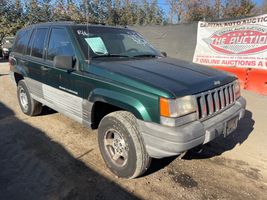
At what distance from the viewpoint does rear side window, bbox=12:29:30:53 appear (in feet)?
Answer: 18.4

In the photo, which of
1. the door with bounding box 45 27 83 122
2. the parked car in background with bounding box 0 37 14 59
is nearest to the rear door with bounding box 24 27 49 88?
the door with bounding box 45 27 83 122

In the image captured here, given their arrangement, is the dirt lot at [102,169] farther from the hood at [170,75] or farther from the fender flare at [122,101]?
the hood at [170,75]

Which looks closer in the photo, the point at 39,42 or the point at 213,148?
the point at 213,148

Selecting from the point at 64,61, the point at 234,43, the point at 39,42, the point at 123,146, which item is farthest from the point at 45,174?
the point at 234,43

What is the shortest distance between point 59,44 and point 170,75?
6.65 ft

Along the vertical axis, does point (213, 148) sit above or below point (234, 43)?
below

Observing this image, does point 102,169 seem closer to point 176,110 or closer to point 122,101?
point 122,101

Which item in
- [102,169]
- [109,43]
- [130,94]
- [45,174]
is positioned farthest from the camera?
[109,43]

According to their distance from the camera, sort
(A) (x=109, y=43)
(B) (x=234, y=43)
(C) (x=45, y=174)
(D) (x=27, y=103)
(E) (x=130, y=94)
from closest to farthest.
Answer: (E) (x=130, y=94) → (C) (x=45, y=174) → (A) (x=109, y=43) → (D) (x=27, y=103) → (B) (x=234, y=43)

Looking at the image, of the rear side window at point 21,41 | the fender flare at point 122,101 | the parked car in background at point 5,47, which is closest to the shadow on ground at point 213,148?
the fender flare at point 122,101

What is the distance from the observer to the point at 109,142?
3.66m

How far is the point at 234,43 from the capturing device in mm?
8781

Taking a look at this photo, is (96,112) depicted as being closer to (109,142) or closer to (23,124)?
(109,142)

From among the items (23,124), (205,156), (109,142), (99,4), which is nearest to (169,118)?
(109,142)
